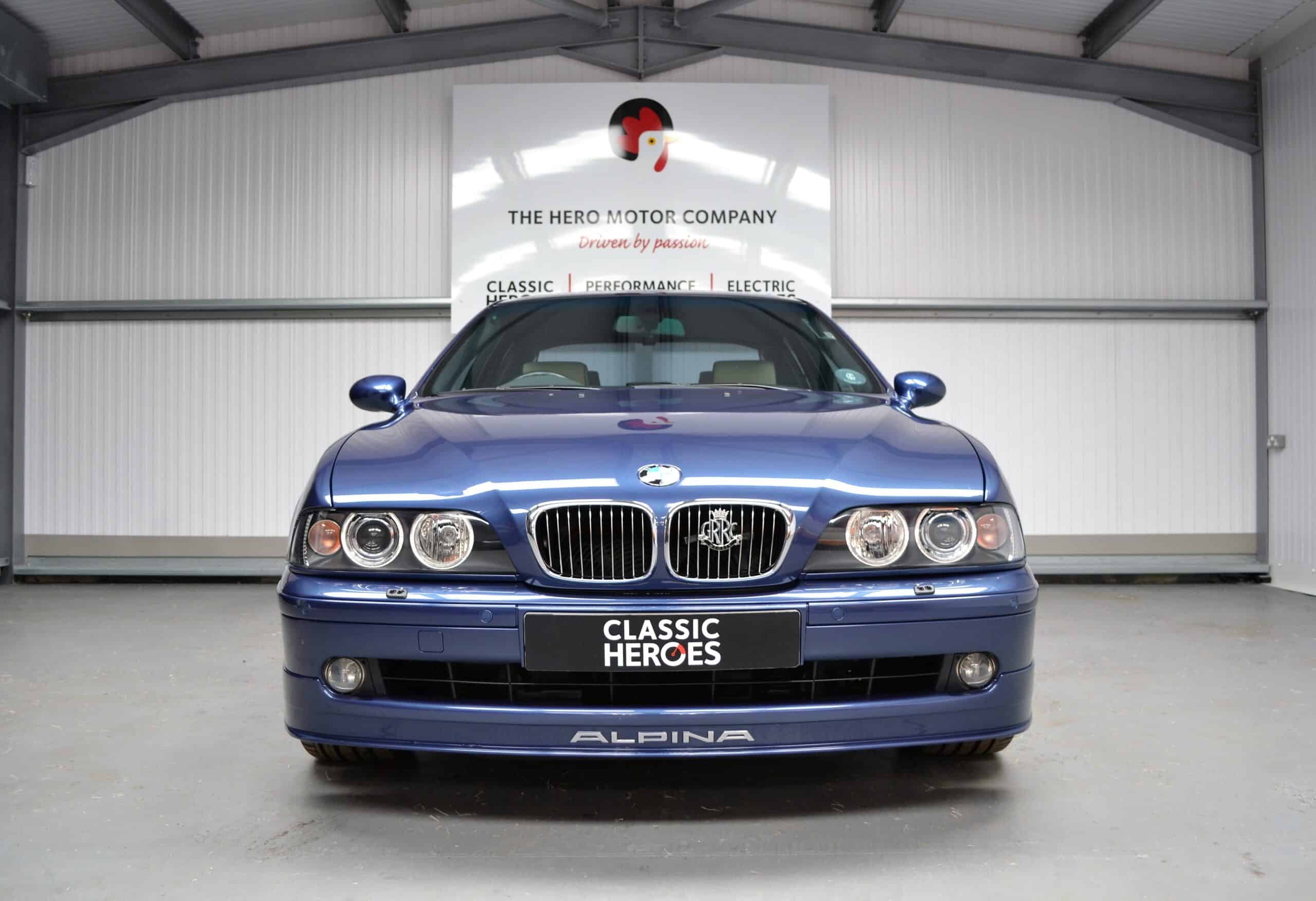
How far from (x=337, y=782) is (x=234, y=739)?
640 mm

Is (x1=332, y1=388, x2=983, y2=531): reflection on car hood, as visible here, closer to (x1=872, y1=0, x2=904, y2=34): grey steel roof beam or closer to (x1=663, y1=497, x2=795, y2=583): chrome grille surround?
(x1=663, y1=497, x2=795, y2=583): chrome grille surround

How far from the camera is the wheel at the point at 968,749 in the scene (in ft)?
8.30

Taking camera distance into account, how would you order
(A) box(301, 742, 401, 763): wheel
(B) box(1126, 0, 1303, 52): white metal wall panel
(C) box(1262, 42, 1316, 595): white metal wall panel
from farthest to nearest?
1. (C) box(1262, 42, 1316, 595): white metal wall panel
2. (B) box(1126, 0, 1303, 52): white metal wall panel
3. (A) box(301, 742, 401, 763): wheel

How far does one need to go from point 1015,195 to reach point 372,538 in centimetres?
641

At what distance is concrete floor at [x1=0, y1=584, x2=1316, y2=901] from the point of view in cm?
191

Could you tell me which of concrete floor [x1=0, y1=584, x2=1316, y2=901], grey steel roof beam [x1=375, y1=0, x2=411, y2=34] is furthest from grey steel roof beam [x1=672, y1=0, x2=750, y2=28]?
concrete floor [x1=0, y1=584, x2=1316, y2=901]

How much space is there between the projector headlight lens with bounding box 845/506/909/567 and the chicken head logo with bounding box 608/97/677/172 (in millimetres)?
5400

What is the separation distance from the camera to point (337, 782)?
251 cm

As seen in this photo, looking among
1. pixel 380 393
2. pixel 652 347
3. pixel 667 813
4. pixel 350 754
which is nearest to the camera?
pixel 667 813

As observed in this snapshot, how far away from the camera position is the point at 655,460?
210 centimetres

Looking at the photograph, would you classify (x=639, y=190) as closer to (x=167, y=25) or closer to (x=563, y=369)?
(x=167, y=25)

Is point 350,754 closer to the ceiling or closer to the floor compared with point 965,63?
closer to the floor

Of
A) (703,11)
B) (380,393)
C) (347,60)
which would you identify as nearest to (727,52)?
(703,11)

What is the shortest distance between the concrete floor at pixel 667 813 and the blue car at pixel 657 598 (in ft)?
0.77
